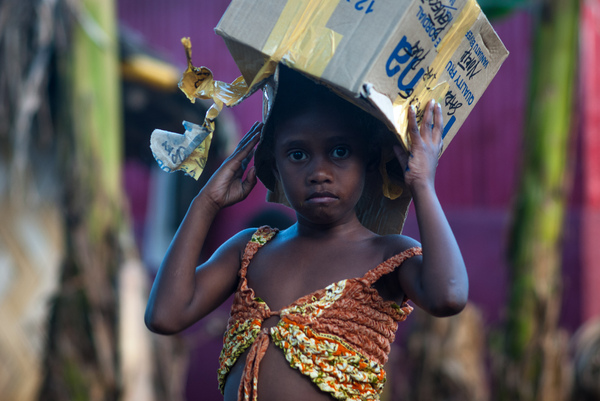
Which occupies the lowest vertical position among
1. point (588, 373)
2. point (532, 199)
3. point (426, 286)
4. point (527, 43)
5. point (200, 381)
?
point (200, 381)

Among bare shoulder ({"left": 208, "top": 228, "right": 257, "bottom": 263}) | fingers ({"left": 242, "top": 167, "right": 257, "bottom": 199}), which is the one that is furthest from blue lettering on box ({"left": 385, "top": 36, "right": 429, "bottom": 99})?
bare shoulder ({"left": 208, "top": 228, "right": 257, "bottom": 263})

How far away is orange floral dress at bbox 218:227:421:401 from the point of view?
1653 mm

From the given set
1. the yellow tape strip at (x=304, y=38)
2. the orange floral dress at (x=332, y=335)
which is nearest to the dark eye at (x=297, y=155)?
the yellow tape strip at (x=304, y=38)

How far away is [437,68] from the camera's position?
5.52ft

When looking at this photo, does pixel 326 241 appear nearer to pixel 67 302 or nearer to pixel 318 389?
pixel 318 389

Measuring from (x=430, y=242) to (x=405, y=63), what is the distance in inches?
→ 16.1

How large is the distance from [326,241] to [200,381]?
16.2 feet

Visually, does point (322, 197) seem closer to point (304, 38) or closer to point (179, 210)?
point (304, 38)

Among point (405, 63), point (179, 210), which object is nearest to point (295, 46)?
point (405, 63)

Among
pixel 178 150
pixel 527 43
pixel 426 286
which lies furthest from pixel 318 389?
pixel 527 43

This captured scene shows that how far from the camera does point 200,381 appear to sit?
641 cm

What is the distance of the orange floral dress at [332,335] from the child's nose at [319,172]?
252 mm

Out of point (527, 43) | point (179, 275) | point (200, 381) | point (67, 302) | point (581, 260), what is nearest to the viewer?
point (179, 275)

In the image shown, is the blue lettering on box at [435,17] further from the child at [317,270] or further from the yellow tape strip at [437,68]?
the child at [317,270]
